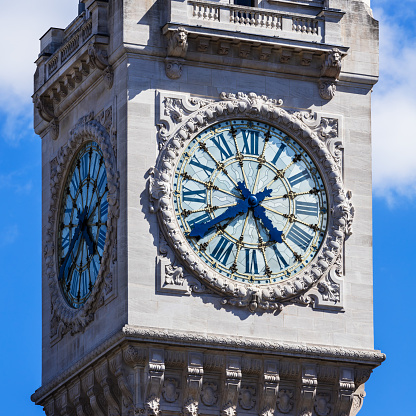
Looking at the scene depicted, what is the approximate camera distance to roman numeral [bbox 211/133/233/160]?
2016 inches

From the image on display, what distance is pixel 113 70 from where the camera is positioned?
5159cm

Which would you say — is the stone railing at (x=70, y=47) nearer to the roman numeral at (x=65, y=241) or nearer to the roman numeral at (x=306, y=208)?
the roman numeral at (x=65, y=241)

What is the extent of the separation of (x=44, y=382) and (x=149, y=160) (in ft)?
17.1

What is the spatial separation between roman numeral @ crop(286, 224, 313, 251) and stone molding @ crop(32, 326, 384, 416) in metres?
1.97

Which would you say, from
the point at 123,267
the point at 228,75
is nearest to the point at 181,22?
the point at 228,75

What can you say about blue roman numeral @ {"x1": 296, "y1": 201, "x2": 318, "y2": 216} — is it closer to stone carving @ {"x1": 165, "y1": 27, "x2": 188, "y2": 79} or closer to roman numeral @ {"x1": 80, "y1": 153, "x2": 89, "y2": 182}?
stone carving @ {"x1": 165, "y1": 27, "x2": 188, "y2": 79}

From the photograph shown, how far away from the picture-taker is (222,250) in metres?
50.8

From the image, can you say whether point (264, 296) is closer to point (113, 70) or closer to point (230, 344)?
point (230, 344)

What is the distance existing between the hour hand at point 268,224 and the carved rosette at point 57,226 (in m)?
2.53

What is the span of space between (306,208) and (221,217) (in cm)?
166

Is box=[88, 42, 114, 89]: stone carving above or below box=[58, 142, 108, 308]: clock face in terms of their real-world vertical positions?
above

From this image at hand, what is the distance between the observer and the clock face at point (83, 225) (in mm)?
51531

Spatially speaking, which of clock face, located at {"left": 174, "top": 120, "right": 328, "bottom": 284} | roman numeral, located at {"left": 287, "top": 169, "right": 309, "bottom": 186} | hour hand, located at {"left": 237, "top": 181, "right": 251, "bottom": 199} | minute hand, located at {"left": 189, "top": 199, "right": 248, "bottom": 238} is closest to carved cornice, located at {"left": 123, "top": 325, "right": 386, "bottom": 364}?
clock face, located at {"left": 174, "top": 120, "right": 328, "bottom": 284}

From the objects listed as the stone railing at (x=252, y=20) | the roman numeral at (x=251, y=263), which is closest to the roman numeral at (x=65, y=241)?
the roman numeral at (x=251, y=263)
